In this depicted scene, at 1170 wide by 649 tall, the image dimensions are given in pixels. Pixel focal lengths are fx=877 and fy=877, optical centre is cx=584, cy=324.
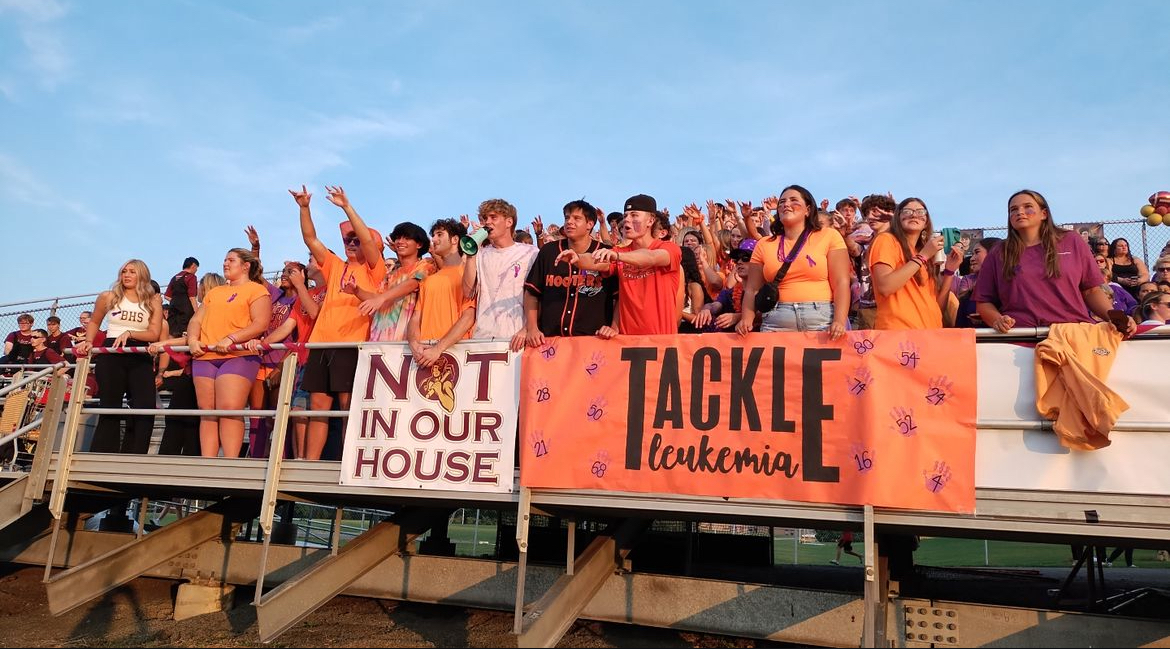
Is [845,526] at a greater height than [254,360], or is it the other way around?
[254,360]

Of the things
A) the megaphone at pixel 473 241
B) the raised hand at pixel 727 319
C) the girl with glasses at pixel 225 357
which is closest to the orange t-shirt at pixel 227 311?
the girl with glasses at pixel 225 357

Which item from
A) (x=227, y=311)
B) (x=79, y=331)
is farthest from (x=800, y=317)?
(x=79, y=331)

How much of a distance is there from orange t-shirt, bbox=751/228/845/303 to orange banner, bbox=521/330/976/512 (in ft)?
1.29

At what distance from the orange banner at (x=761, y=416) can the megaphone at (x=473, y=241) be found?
1.04m

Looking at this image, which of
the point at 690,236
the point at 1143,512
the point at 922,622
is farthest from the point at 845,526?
the point at 690,236

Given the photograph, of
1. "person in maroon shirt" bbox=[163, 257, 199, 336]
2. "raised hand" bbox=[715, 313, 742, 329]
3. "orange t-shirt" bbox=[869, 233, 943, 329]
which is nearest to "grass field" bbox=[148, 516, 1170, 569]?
"person in maroon shirt" bbox=[163, 257, 199, 336]

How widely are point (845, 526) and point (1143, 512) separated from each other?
5.47ft

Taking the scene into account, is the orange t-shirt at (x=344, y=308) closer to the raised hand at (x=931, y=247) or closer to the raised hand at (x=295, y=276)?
the raised hand at (x=295, y=276)

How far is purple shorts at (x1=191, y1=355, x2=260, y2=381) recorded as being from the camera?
774 centimetres

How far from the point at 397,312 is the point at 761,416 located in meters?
3.49

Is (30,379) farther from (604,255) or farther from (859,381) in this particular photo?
(859,381)

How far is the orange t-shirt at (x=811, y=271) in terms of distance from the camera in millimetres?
5938

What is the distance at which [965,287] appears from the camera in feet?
23.9

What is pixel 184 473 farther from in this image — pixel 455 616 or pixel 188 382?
pixel 455 616
